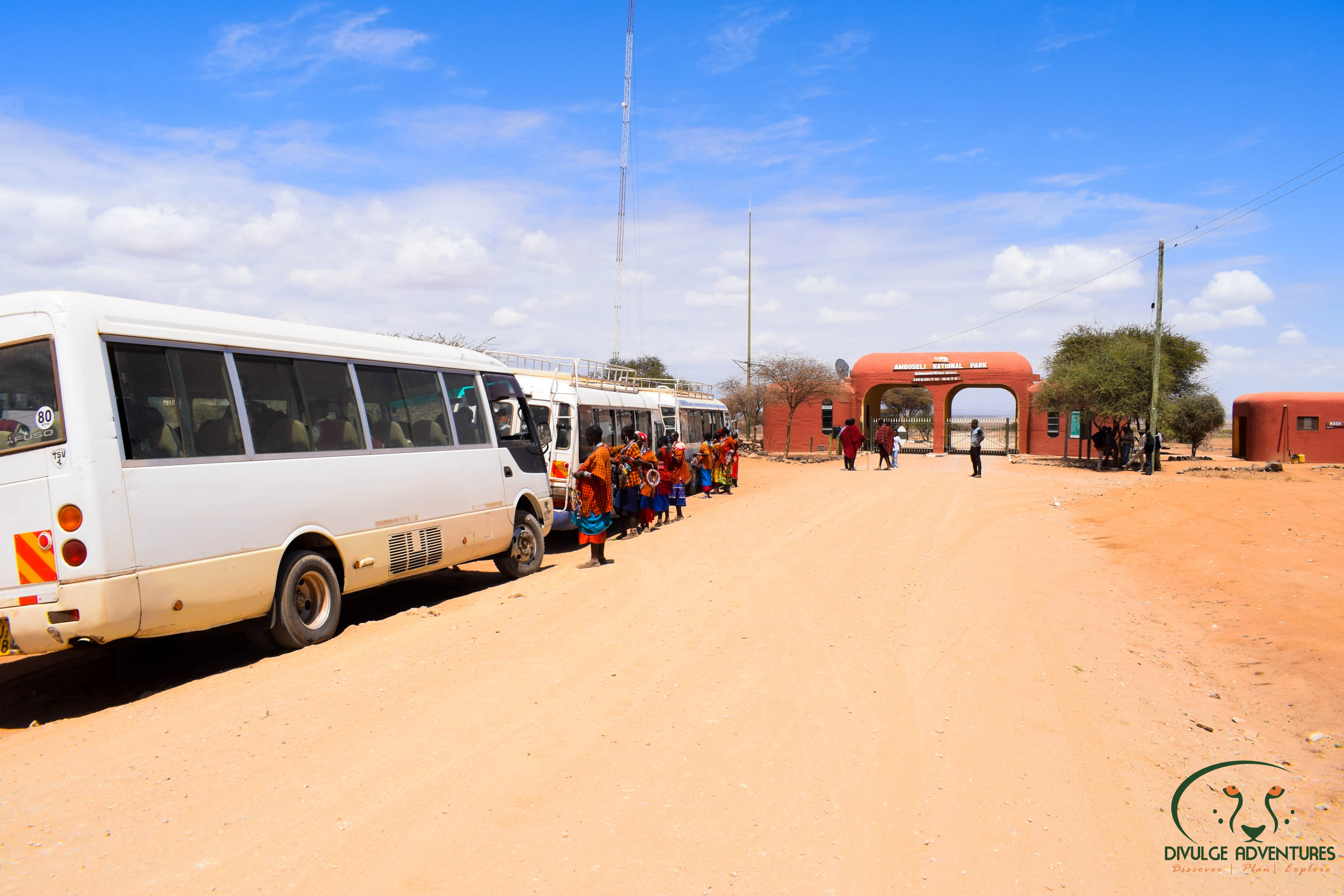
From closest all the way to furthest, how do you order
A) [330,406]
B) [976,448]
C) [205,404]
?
1. [205,404]
2. [330,406]
3. [976,448]

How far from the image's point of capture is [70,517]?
5.29 meters

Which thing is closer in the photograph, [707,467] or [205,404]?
[205,404]

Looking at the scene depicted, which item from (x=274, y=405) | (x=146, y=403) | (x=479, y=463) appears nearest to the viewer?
(x=146, y=403)

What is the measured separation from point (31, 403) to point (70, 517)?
783 millimetres

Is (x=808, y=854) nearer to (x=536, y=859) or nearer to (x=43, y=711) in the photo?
(x=536, y=859)

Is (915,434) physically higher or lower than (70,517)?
lower

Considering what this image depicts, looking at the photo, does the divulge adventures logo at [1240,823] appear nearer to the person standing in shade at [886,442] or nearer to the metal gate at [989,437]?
the metal gate at [989,437]

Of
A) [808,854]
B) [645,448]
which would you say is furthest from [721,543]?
[808,854]

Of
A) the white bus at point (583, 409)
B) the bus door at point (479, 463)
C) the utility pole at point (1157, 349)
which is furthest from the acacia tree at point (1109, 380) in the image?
the bus door at point (479, 463)

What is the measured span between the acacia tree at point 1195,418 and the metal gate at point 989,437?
7.65m

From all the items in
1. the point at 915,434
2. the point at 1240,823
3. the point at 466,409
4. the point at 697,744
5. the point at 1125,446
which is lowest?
the point at 915,434

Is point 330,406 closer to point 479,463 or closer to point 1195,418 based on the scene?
point 479,463

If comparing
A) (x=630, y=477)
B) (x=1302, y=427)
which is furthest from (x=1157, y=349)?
(x=630, y=477)

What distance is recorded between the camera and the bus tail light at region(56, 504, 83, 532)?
208 inches
